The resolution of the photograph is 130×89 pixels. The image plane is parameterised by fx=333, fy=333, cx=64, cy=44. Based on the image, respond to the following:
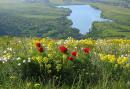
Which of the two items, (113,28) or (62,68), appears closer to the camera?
(62,68)

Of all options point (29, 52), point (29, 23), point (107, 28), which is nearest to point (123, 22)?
point (107, 28)

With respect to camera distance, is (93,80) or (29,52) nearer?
(93,80)

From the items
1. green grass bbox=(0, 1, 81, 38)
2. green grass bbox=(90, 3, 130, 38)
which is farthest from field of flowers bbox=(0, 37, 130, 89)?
green grass bbox=(0, 1, 81, 38)

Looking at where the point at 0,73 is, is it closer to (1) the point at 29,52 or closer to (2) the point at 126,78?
(1) the point at 29,52

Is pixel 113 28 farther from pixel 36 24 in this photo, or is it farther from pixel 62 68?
pixel 62 68

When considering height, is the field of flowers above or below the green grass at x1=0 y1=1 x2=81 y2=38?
above

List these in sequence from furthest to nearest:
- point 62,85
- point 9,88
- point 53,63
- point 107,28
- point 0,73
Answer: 1. point 107,28
2. point 53,63
3. point 0,73
4. point 62,85
5. point 9,88

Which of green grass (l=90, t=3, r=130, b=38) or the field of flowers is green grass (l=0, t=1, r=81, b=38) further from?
the field of flowers

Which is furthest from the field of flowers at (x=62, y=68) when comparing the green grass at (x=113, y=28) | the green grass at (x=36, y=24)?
the green grass at (x=36, y=24)

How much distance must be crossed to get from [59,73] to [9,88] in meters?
1.53

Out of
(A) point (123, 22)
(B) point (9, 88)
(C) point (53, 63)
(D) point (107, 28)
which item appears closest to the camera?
(B) point (9, 88)

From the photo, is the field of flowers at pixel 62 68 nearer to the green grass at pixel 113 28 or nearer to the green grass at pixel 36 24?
the green grass at pixel 113 28

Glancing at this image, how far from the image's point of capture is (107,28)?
14050 centimetres

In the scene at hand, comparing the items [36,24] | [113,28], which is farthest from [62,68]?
[36,24]
